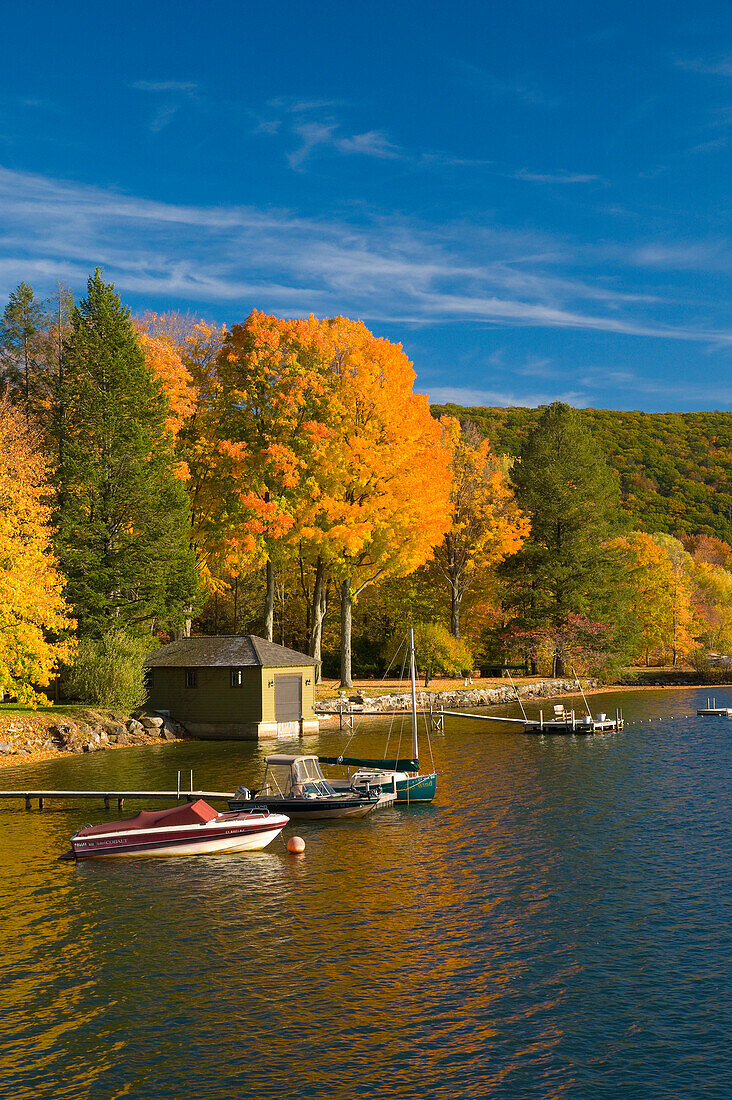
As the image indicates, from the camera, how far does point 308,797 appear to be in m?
33.1

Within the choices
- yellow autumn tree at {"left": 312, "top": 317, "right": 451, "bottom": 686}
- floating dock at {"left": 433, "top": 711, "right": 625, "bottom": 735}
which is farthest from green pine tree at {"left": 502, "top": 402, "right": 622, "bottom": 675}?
floating dock at {"left": 433, "top": 711, "right": 625, "bottom": 735}

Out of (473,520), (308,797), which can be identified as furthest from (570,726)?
(473,520)

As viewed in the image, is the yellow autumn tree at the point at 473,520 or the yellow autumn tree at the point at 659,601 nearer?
the yellow autumn tree at the point at 473,520

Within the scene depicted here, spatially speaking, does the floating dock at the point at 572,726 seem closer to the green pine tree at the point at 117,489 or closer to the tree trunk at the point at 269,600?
the tree trunk at the point at 269,600

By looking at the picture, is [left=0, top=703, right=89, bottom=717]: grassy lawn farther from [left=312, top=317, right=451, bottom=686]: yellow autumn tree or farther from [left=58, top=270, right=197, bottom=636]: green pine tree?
[left=312, top=317, right=451, bottom=686]: yellow autumn tree

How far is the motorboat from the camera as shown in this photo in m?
32.8

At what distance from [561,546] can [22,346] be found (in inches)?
1912

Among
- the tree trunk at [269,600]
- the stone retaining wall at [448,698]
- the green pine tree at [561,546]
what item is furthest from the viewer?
the green pine tree at [561,546]

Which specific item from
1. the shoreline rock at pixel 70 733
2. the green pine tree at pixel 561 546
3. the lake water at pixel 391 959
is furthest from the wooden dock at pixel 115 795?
the green pine tree at pixel 561 546

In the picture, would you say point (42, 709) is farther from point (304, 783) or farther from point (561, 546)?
point (561, 546)

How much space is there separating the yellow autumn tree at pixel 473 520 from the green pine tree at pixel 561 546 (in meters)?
2.77

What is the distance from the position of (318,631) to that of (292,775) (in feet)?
108

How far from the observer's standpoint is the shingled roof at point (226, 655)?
184 ft

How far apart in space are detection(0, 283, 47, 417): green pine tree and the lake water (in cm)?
4666
